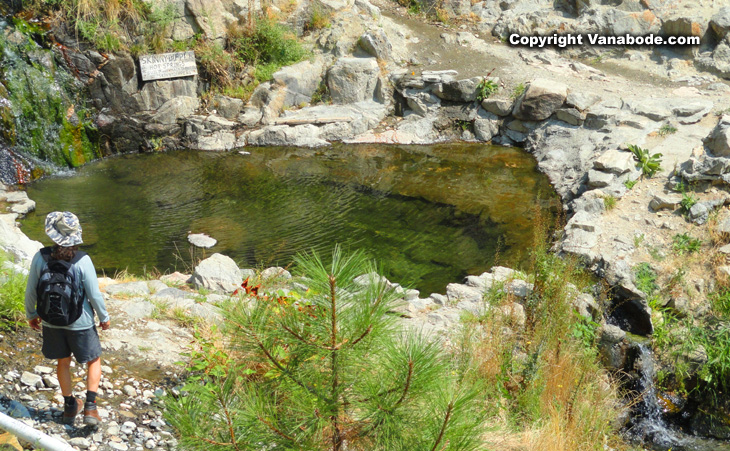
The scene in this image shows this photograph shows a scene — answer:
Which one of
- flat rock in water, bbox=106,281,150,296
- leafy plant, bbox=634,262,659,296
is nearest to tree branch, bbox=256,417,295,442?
flat rock in water, bbox=106,281,150,296

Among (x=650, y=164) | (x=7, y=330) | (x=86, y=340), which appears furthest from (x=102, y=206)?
(x=650, y=164)

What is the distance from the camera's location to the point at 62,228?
10.7 feet

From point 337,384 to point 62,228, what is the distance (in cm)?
182

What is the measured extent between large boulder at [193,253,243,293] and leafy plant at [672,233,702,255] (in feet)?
17.1

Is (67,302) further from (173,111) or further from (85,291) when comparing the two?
(173,111)

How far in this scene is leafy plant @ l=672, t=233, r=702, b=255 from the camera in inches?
289

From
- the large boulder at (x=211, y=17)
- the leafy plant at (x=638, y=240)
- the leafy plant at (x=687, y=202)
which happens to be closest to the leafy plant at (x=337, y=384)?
the leafy plant at (x=638, y=240)

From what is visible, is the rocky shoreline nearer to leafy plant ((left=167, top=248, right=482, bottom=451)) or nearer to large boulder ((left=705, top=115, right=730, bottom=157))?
large boulder ((left=705, top=115, right=730, bottom=157))

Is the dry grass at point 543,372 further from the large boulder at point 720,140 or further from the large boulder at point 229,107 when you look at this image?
the large boulder at point 229,107

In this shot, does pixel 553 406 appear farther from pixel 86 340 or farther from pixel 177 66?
pixel 177 66

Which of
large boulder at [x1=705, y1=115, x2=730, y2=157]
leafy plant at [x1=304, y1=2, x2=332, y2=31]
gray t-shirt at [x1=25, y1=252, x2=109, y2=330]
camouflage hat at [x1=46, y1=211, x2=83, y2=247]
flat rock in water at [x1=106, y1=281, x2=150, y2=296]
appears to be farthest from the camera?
Result: leafy plant at [x1=304, y1=2, x2=332, y2=31]

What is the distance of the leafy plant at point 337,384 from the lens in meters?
2.36

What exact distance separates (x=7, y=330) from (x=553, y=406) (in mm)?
3889

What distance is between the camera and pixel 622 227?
810 cm
